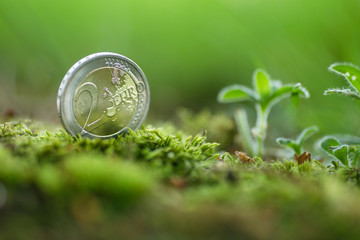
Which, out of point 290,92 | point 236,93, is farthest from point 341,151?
point 236,93

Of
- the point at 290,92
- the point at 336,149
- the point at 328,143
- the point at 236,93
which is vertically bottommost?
the point at 336,149

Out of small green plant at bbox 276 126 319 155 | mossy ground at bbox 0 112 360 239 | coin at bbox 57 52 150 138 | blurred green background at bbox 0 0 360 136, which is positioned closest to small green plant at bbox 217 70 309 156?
small green plant at bbox 276 126 319 155

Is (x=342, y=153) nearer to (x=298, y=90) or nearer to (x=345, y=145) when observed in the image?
(x=345, y=145)

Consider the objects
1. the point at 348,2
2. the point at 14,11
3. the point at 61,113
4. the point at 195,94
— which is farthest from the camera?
the point at 195,94

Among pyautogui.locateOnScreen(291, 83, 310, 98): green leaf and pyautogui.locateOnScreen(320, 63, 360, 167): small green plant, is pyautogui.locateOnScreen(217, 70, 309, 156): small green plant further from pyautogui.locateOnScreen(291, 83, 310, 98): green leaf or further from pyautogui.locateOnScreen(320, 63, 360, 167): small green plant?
pyautogui.locateOnScreen(320, 63, 360, 167): small green plant

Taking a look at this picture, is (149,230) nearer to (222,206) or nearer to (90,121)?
(222,206)

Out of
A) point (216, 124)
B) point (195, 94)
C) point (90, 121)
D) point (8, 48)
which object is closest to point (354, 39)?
point (216, 124)
